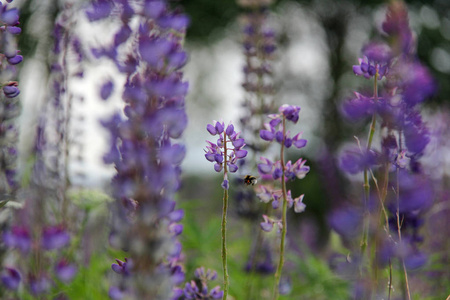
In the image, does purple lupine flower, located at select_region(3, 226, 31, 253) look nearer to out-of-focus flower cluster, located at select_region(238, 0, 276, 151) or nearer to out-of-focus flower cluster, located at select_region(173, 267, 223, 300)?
out-of-focus flower cluster, located at select_region(173, 267, 223, 300)

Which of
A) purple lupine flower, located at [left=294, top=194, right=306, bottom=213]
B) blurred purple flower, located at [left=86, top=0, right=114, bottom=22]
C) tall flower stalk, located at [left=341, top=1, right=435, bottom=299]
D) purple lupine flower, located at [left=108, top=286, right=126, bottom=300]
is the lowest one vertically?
purple lupine flower, located at [left=294, top=194, right=306, bottom=213]

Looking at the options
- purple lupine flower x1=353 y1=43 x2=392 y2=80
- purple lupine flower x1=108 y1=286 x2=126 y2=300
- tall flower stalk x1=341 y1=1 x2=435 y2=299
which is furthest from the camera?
purple lupine flower x1=353 y1=43 x2=392 y2=80

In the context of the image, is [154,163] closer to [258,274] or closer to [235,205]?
[258,274]

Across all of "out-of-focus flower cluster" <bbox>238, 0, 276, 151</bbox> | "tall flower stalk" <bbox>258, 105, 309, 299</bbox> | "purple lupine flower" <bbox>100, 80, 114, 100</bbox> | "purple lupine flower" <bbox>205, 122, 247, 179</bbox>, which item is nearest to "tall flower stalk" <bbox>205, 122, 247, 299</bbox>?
"purple lupine flower" <bbox>205, 122, 247, 179</bbox>

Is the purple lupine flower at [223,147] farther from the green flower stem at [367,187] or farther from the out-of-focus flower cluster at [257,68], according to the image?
the out-of-focus flower cluster at [257,68]

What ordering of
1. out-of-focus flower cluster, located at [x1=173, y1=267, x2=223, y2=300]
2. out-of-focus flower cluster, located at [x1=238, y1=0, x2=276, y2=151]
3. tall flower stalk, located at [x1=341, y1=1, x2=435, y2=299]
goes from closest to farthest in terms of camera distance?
tall flower stalk, located at [x1=341, y1=1, x2=435, y2=299] < out-of-focus flower cluster, located at [x1=173, y1=267, x2=223, y2=300] < out-of-focus flower cluster, located at [x1=238, y1=0, x2=276, y2=151]

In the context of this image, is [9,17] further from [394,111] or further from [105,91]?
[394,111]

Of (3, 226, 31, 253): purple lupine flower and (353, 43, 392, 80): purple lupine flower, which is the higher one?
(353, 43, 392, 80): purple lupine flower

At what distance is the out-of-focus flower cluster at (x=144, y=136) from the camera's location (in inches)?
30.6

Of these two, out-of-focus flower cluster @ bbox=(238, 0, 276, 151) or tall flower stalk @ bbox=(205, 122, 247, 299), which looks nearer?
tall flower stalk @ bbox=(205, 122, 247, 299)

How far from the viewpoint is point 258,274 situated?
8.36 feet

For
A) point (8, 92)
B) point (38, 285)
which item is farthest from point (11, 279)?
point (8, 92)

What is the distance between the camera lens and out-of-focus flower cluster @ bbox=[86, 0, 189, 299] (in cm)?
78

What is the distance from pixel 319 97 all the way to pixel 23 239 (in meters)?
12.9
